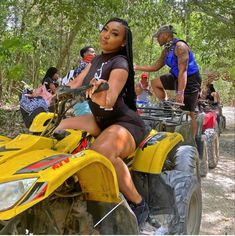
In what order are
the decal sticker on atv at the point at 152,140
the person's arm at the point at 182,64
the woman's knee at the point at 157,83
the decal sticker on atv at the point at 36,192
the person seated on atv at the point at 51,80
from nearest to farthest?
1. the decal sticker on atv at the point at 36,192
2. the decal sticker on atv at the point at 152,140
3. the person's arm at the point at 182,64
4. the woman's knee at the point at 157,83
5. the person seated on atv at the point at 51,80

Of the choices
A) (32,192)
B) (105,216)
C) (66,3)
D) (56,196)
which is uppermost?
(66,3)

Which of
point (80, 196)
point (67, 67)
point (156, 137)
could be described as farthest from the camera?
point (67, 67)

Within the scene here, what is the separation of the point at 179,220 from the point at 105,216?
83cm

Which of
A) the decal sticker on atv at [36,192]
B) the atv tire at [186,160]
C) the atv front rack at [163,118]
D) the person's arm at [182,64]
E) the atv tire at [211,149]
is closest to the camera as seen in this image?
the decal sticker on atv at [36,192]

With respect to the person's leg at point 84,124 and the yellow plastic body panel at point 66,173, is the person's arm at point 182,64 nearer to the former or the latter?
the person's leg at point 84,124

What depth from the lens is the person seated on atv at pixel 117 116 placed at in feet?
9.72

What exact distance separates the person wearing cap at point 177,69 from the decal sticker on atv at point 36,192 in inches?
142

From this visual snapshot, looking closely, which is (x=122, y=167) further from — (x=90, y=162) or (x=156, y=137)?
(x=156, y=137)

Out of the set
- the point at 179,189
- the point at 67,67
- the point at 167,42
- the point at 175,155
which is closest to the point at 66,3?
the point at 167,42

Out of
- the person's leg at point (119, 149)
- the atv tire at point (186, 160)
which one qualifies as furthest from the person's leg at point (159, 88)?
the person's leg at point (119, 149)

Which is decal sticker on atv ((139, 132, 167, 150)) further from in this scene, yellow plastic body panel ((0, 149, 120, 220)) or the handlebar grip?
the handlebar grip

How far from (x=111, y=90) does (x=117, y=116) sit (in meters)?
0.40

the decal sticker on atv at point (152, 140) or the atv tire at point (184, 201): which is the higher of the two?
the decal sticker on atv at point (152, 140)

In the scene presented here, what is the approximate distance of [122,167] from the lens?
2957 millimetres
